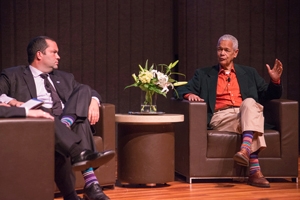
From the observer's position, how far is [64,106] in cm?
372

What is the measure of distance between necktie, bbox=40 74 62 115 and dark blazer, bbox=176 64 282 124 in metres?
1.18

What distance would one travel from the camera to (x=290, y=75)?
668 centimetres

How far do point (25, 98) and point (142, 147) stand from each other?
3.04 ft

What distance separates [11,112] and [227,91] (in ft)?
7.46

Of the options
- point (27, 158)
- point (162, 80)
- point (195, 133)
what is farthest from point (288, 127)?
point (27, 158)

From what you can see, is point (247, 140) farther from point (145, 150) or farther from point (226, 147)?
point (145, 150)

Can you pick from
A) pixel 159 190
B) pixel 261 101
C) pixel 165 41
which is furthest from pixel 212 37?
pixel 159 190

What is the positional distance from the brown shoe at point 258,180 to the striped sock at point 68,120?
1.54m

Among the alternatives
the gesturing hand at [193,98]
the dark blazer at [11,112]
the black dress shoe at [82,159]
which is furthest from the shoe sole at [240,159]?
the dark blazer at [11,112]

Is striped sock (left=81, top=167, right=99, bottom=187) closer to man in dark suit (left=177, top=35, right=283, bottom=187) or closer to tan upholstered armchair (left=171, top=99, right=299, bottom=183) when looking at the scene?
tan upholstered armchair (left=171, top=99, right=299, bottom=183)

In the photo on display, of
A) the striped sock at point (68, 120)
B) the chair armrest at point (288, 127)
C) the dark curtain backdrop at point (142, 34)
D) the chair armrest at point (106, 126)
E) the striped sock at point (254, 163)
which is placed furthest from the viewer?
the dark curtain backdrop at point (142, 34)

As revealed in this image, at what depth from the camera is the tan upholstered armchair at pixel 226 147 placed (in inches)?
175

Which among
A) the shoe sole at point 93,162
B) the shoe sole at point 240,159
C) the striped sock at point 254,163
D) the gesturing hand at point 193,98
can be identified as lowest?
the striped sock at point 254,163

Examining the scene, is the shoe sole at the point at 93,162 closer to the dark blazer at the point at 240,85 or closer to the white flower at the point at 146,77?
the white flower at the point at 146,77
